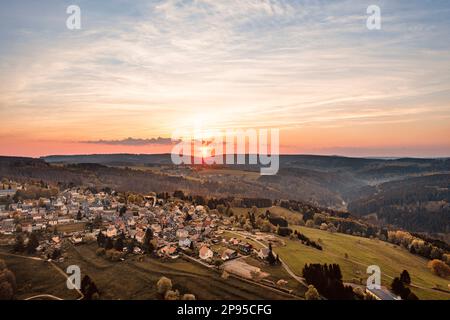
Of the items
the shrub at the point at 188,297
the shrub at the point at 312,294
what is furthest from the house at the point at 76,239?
the shrub at the point at 312,294

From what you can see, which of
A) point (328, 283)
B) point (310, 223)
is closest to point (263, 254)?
point (328, 283)

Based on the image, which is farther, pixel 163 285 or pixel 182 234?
pixel 182 234

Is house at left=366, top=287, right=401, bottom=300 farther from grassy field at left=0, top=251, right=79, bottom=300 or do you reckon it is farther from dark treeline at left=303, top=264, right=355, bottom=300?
grassy field at left=0, top=251, right=79, bottom=300

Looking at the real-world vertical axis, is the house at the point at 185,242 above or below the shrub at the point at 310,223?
above

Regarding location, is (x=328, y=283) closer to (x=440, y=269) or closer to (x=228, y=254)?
(x=228, y=254)

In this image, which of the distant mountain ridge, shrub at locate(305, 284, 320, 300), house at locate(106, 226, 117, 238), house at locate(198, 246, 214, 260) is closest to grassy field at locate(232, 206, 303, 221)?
the distant mountain ridge

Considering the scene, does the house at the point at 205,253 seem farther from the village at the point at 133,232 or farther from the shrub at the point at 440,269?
the shrub at the point at 440,269
